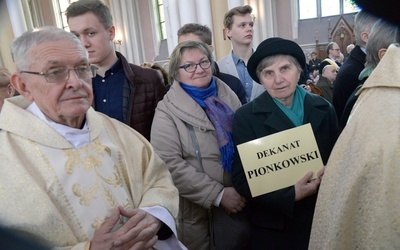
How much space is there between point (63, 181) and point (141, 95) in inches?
46.0

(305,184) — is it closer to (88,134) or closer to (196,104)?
(196,104)

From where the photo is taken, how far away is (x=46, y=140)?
56.9 inches

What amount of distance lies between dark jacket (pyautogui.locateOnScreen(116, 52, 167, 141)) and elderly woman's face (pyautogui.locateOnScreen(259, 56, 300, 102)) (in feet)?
3.11

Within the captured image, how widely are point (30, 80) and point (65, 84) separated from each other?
14 cm

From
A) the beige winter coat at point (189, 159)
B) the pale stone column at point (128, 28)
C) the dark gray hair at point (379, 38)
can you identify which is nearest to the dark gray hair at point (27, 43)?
the beige winter coat at point (189, 159)

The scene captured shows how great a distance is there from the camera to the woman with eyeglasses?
6.85 feet

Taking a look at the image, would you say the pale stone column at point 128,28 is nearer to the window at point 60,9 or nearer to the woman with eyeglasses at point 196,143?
the window at point 60,9

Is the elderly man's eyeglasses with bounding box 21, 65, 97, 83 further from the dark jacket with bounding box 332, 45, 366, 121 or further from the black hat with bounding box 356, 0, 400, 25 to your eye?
the dark jacket with bounding box 332, 45, 366, 121

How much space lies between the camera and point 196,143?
2.15 m

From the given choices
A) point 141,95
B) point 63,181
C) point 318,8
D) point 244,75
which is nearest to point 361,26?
point 244,75

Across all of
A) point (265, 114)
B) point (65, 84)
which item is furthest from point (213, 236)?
point (65, 84)

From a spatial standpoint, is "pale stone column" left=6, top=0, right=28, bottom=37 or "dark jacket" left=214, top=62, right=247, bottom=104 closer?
"pale stone column" left=6, top=0, right=28, bottom=37

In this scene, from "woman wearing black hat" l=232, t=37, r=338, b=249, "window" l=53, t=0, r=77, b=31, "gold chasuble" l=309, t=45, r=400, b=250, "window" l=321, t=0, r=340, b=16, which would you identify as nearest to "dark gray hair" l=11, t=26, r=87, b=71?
"woman wearing black hat" l=232, t=37, r=338, b=249

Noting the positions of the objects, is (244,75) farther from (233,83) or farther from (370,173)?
(370,173)
